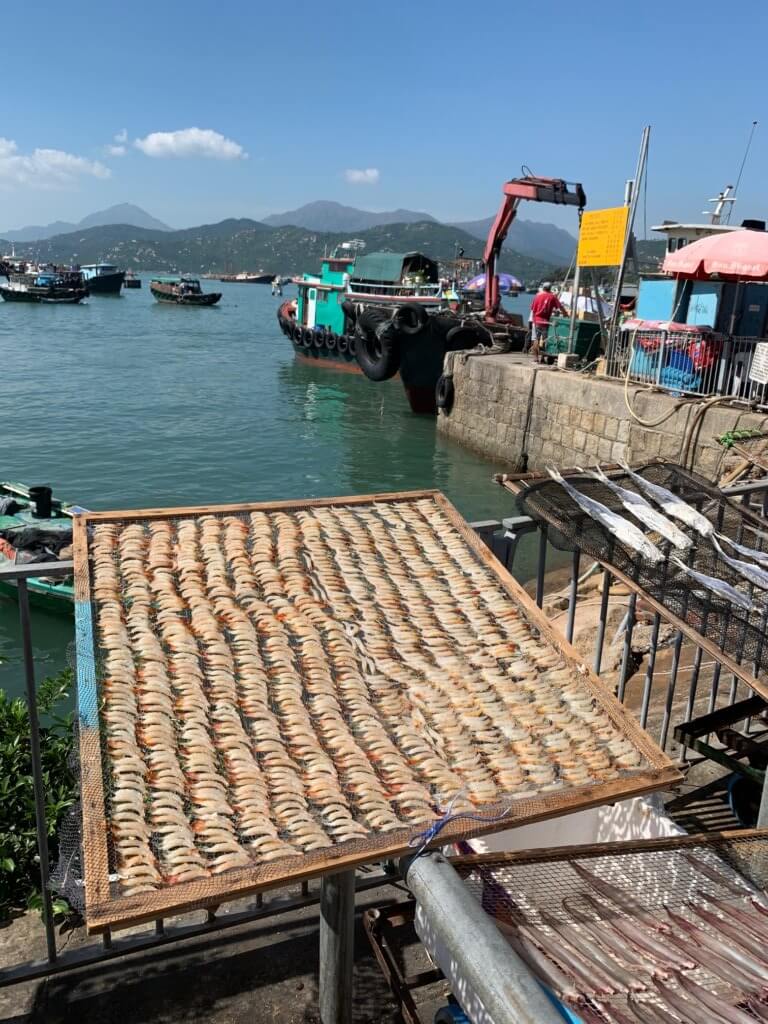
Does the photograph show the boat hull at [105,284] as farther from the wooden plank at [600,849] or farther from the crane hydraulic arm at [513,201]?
the wooden plank at [600,849]

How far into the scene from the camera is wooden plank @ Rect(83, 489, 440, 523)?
258 cm

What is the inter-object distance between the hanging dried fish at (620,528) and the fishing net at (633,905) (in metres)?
1.02

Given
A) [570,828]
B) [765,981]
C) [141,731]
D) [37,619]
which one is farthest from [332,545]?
[37,619]

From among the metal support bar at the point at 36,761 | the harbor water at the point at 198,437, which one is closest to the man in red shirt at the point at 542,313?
the harbor water at the point at 198,437

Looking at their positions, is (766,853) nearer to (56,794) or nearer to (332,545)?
(332,545)

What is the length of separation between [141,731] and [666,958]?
1218mm

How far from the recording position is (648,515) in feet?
10.2

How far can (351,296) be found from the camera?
31.8 meters

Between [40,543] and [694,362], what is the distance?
33.6ft

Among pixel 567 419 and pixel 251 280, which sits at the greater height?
pixel 251 280

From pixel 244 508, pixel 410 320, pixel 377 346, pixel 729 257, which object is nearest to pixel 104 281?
pixel 377 346

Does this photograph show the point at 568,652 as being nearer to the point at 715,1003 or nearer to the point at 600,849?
the point at 600,849

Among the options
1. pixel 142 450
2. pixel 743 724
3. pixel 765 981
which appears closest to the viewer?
pixel 765 981

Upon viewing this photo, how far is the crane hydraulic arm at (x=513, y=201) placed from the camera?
863 inches
